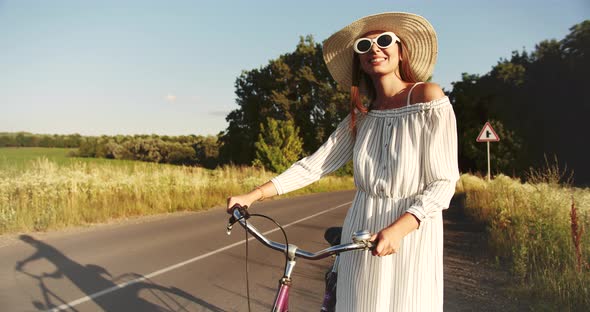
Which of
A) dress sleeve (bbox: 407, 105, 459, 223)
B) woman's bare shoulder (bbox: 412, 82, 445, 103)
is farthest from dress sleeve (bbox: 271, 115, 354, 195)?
dress sleeve (bbox: 407, 105, 459, 223)

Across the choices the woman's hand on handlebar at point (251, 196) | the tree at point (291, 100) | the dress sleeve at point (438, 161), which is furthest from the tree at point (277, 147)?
the dress sleeve at point (438, 161)

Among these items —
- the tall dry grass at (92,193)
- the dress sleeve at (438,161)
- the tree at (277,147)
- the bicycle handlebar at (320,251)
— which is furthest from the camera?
the tree at (277,147)

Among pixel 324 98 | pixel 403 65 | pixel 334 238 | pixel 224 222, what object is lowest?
pixel 224 222

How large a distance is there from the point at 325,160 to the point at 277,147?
3512 cm

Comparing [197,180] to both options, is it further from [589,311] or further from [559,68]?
[559,68]

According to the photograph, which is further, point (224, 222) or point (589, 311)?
point (224, 222)

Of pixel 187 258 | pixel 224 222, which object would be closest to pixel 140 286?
pixel 187 258

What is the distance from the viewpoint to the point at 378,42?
2.23 metres

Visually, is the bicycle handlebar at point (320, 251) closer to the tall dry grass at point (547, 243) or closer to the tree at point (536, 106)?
the tall dry grass at point (547, 243)

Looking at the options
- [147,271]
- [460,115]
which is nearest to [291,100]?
[460,115]

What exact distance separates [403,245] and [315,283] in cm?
504

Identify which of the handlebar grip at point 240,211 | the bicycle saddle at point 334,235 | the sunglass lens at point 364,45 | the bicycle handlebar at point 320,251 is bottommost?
the bicycle saddle at point 334,235

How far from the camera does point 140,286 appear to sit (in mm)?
6453

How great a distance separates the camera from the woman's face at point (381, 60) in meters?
2.23
